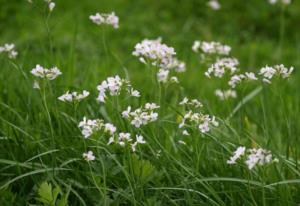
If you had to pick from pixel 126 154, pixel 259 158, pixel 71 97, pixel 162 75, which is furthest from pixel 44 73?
pixel 259 158

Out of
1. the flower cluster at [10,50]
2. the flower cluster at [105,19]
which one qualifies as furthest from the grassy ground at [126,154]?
the flower cluster at [105,19]

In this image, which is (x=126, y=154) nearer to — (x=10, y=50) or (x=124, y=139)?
(x=124, y=139)

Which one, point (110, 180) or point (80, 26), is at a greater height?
point (80, 26)

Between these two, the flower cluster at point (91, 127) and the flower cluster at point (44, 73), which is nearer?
the flower cluster at point (91, 127)

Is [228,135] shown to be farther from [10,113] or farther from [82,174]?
[10,113]

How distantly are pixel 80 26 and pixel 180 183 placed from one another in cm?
290

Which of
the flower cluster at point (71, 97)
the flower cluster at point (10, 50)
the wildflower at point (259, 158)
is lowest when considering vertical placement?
the wildflower at point (259, 158)

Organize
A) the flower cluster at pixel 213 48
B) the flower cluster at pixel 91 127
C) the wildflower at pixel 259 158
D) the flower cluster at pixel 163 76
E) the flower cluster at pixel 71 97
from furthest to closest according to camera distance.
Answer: the flower cluster at pixel 213 48 < the flower cluster at pixel 163 76 < the flower cluster at pixel 71 97 < the flower cluster at pixel 91 127 < the wildflower at pixel 259 158

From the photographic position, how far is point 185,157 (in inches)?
94.6

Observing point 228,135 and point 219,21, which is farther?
point 219,21

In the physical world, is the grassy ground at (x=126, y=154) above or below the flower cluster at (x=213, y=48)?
below

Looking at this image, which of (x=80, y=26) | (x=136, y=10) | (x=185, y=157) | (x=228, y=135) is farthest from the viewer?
(x=136, y=10)

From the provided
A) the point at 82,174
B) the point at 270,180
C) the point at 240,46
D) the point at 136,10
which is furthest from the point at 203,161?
the point at 136,10

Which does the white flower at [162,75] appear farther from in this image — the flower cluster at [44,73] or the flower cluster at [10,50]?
the flower cluster at [10,50]
